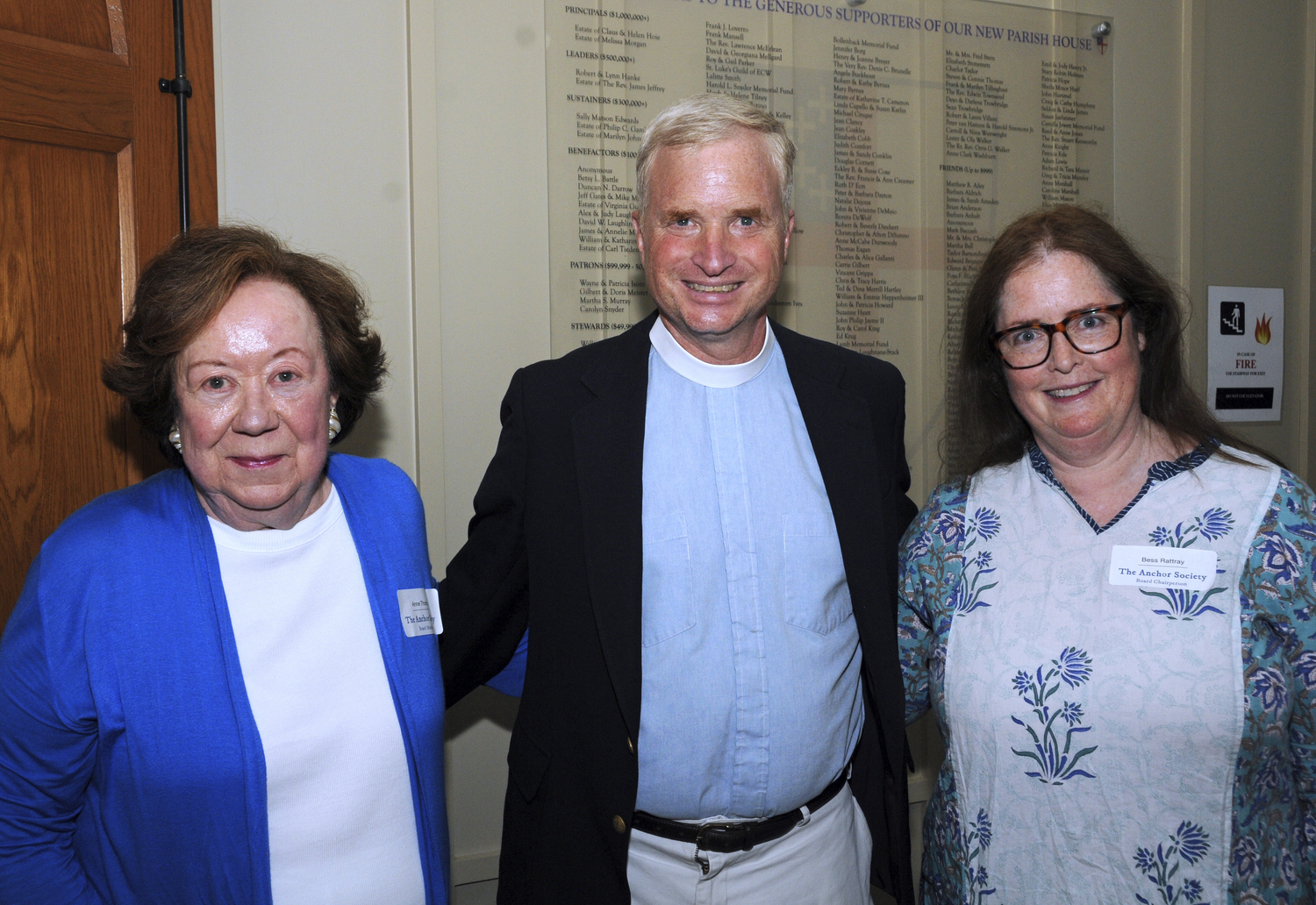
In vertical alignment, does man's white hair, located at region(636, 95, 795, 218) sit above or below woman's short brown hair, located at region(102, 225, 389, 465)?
above

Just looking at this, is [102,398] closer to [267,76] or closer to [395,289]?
[395,289]

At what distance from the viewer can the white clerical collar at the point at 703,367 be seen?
6.08ft

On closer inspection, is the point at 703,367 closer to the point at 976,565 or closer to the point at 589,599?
the point at 589,599

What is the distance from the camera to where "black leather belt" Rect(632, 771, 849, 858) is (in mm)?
1645

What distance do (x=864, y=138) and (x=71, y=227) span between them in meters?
2.38

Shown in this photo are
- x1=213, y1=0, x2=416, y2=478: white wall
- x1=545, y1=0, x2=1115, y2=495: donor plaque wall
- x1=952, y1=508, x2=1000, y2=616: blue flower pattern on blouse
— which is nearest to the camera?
x1=952, y1=508, x2=1000, y2=616: blue flower pattern on blouse

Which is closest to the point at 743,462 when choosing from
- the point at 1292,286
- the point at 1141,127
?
the point at 1141,127

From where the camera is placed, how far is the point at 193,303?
1360 mm

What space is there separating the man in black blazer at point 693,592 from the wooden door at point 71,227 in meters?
0.90

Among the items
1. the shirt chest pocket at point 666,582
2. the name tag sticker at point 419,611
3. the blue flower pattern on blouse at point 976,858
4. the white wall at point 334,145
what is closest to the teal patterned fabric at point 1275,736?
the blue flower pattern on blouse at point 976,858

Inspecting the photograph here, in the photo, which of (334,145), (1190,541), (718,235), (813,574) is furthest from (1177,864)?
(334,145)

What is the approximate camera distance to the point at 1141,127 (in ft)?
11.1

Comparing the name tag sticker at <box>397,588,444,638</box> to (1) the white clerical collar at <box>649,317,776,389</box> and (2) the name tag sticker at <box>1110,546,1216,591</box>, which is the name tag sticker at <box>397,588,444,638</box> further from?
(2) the name tag sticker at <box>1110,546,1216,591</box>

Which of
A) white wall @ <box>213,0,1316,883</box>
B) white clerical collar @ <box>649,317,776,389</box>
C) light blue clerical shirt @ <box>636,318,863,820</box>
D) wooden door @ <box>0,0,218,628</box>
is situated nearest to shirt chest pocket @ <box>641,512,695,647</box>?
light blue clerical shirt @ <box>636,318,863,820</box>
